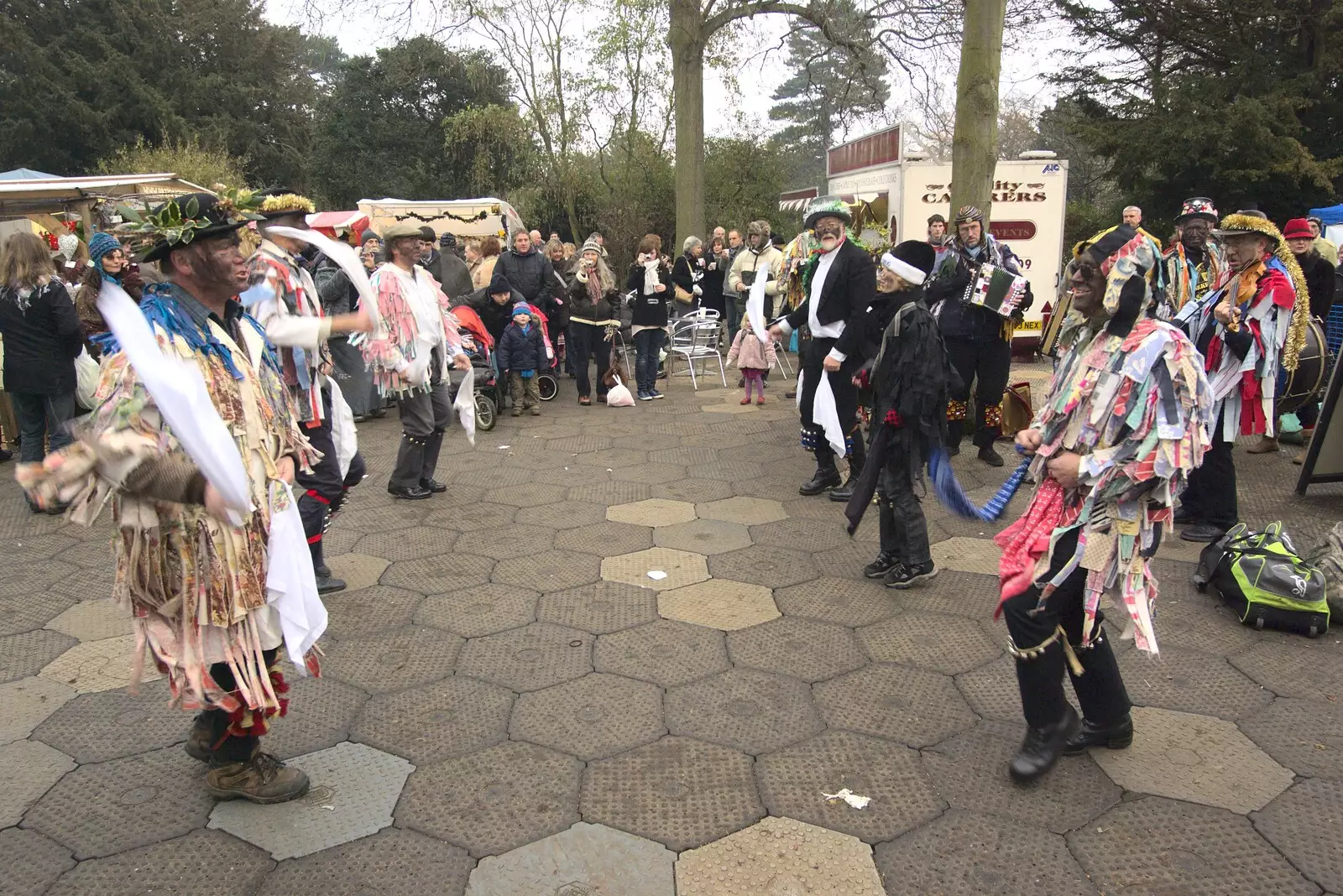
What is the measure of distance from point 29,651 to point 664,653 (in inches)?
109

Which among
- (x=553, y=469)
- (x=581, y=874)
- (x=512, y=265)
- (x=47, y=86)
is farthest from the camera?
(x=47, y=86)

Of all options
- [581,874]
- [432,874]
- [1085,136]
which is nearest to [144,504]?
[432,874]

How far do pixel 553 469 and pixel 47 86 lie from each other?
103 feet

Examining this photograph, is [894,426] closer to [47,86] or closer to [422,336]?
[422,336]

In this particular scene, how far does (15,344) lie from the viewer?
18.4 feet

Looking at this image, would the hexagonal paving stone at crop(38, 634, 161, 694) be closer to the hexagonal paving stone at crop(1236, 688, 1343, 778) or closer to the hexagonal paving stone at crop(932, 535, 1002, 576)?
the hexagonal paving stone at crop(932, 535, 1002, 576)

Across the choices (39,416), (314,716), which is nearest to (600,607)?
(314,716)

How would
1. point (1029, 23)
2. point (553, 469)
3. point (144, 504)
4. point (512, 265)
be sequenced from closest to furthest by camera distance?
point (144, 504)
point (553, 469)
point (512, 265)
point (1029, 23)

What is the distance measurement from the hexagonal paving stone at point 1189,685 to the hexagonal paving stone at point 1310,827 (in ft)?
1.46

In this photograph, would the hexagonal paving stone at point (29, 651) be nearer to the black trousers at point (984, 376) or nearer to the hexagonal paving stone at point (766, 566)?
the hexagonal paving stone at point (766, 566)

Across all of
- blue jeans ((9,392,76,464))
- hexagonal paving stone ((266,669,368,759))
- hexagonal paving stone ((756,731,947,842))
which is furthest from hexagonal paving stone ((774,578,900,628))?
blue jeans ((9,392,76,464))

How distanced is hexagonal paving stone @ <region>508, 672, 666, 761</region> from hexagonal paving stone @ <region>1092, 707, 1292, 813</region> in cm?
155

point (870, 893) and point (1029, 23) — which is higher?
point (1029, 23)

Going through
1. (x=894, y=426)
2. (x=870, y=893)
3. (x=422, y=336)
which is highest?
(x=422, y=336)
